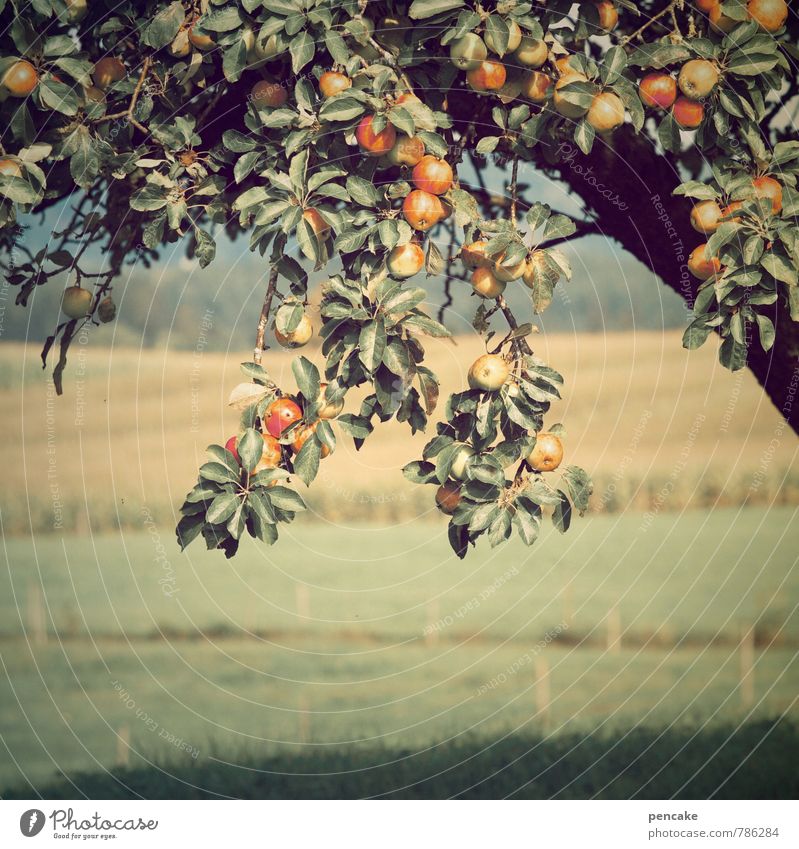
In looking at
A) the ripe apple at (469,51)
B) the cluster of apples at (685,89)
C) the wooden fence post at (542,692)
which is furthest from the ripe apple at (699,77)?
the wooden fence post at (542,692)

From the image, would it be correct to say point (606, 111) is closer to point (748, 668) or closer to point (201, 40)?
point (201, 40)

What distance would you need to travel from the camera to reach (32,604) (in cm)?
256

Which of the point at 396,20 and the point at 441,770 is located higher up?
the point at 396,20

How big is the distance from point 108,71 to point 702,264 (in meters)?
1.21

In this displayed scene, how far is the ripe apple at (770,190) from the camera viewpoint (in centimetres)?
176

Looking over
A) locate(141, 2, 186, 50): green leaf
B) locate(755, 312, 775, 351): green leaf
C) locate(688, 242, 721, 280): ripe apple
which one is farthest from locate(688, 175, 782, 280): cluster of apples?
locate(141, 2, 186, 50): green leaf

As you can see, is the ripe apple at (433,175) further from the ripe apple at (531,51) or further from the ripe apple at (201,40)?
the ripe apple at (201,40)

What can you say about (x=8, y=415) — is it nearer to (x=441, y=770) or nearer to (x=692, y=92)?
(x=441, y=770)

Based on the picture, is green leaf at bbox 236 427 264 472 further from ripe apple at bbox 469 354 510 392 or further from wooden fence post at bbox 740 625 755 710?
wooden fence post at bbox 740 625 755 710

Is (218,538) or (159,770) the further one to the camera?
(159,770)

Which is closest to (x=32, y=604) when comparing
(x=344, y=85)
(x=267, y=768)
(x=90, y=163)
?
(x=267, y=768)
